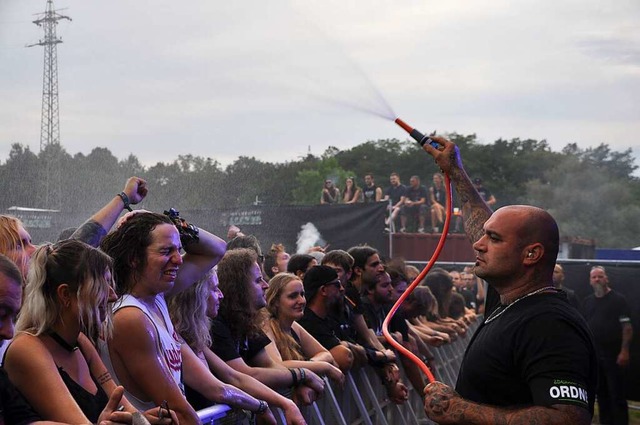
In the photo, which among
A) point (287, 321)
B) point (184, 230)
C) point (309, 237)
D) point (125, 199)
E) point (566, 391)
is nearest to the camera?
point (566, 391)

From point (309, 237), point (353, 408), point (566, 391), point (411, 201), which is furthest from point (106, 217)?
point (411, 201)

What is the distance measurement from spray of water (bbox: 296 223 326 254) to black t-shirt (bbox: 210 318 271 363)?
33.7ft

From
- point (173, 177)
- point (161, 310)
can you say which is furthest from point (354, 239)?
point (161, 310)

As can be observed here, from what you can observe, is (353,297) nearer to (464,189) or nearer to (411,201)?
(464,189)

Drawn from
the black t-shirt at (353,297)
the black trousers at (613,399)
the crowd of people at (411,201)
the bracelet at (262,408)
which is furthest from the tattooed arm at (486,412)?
the crowd of people at (411,201)

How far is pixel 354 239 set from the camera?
55.3 feet

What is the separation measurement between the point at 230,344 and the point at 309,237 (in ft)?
35.1

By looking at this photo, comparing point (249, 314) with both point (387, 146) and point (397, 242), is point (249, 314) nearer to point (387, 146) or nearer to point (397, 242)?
point (397, 242)

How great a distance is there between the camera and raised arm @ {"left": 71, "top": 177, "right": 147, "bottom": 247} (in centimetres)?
569

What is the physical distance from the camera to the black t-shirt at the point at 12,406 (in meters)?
3.63

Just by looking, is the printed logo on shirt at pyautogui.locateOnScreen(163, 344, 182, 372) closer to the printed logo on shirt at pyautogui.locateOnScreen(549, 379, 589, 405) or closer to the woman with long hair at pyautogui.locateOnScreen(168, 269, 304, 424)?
the woman with long hair at pyautogui.locateOnScreen(168, 269, 304, 424)

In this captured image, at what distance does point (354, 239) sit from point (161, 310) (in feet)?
39.4

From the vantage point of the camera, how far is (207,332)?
5.44 metres

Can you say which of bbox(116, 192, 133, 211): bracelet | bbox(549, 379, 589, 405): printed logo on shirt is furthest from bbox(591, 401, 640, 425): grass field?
bbox(549, 379, 589, 405): printed logo on shirt
